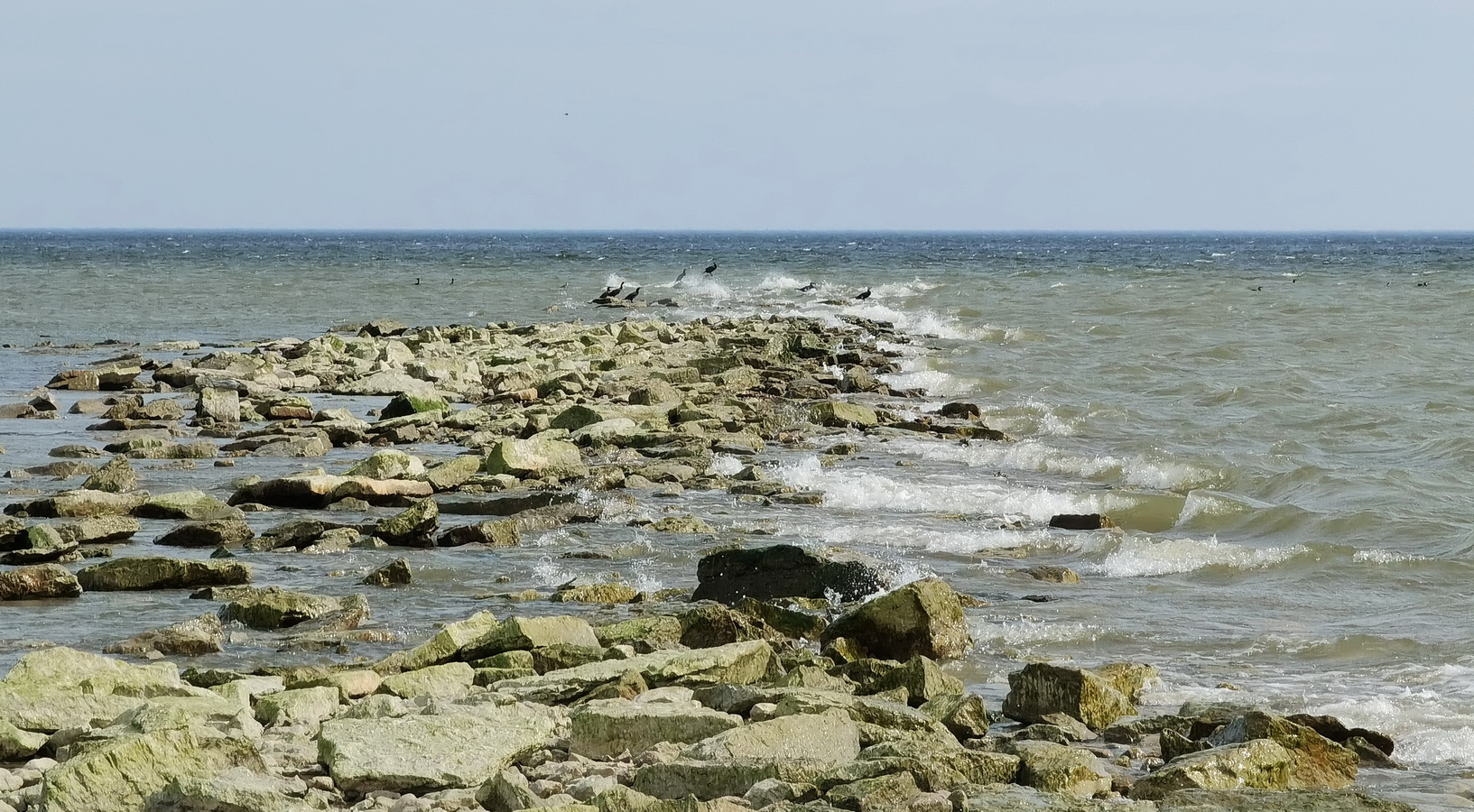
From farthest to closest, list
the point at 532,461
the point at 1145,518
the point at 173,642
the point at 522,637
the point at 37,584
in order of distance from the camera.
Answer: the point at 532,461 < the point at 1145,518 < the point at 37,584 < the point at 173,642 < the point at 522,637

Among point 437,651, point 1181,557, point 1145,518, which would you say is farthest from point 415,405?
point 437,651

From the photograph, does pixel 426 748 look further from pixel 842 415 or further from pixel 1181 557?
pixel 842 415

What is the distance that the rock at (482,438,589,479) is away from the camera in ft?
41.0

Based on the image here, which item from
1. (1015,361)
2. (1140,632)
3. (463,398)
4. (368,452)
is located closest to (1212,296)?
(1015,361)

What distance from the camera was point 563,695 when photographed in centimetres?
600

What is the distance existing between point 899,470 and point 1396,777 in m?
7.89

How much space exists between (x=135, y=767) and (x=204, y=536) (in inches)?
209

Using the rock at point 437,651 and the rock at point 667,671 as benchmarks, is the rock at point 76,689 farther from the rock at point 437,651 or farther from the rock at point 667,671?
the rock at point 667,671

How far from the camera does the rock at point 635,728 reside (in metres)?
5.43

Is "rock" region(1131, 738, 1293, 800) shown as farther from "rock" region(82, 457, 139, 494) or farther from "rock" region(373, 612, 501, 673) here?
"rock" region(82, 457, 139, 494)

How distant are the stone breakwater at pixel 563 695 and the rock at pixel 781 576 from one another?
0.04 feet

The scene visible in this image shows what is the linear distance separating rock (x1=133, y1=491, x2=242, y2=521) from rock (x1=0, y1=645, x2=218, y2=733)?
15.0ft

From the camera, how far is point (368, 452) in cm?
1441

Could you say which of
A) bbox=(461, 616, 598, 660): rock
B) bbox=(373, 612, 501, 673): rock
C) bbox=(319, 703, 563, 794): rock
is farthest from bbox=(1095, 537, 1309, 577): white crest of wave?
bbox=(319, 703, 563, 794): rock
